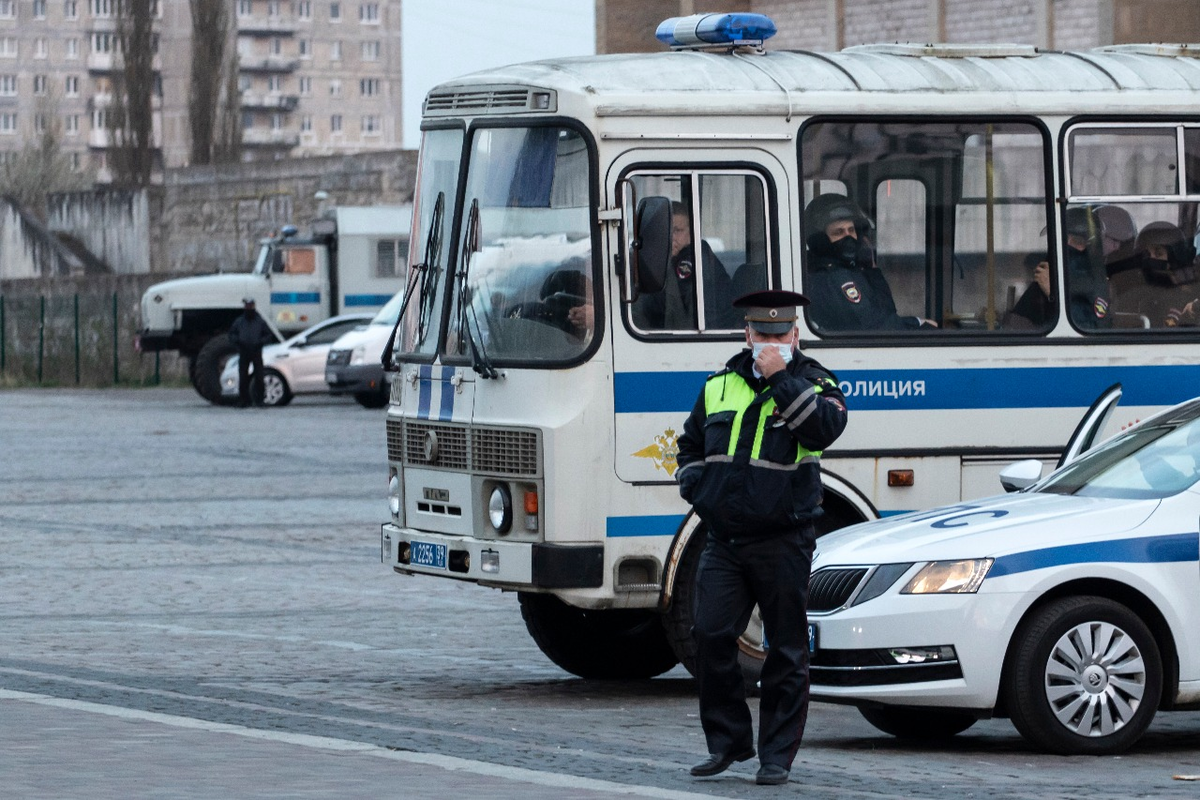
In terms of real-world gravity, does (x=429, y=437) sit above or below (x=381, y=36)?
below

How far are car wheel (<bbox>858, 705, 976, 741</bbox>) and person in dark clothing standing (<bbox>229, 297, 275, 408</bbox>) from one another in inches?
1104

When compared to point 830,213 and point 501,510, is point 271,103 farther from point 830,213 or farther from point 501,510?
point 501,510

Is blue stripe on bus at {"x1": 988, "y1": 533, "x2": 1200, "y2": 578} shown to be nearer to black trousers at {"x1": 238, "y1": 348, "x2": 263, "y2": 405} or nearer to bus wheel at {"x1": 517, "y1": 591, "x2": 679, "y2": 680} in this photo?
bus wheel at {"x1": 517, "y1": 591, "x2": 679, "y2": 680}

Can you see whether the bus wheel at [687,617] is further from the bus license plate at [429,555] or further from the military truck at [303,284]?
the military truck at [303,284]

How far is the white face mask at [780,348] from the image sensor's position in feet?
26.2

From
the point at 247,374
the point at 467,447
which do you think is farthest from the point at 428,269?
the point at 247,374

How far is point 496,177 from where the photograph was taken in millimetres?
10695

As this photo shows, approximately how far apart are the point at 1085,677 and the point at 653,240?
8.95 ft

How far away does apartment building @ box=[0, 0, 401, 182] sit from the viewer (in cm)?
14725

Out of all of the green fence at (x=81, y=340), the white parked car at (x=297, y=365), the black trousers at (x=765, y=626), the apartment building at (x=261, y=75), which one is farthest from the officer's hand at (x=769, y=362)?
the apartment building at (x=261, y=75)

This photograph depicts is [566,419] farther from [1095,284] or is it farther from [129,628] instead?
[129,628]

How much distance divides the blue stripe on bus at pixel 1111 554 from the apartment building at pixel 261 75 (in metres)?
132

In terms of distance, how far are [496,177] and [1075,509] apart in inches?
124

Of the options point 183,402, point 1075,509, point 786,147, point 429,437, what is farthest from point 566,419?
point 183,402
